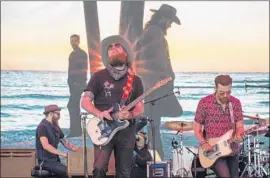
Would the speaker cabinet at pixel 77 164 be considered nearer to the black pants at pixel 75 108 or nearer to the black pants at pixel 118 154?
the black pants at pixel 75 108

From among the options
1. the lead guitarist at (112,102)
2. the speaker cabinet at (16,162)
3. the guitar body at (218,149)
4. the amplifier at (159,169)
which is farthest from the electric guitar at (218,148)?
the speaker cabinet at (16,162)

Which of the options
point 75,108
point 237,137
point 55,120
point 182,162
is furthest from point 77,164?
point 237,137

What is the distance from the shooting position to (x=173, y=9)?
339 inches

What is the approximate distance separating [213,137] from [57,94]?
3122 mm

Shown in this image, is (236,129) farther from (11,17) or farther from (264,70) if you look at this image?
(11,17)

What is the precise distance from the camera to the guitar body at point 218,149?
19.8 ft

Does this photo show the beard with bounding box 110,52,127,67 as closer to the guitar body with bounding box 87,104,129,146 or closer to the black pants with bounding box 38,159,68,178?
the guitar body with bounding box 87,104,129,146

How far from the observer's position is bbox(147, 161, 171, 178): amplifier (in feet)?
25.5

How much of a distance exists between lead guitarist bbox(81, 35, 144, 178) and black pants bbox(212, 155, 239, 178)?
81cm

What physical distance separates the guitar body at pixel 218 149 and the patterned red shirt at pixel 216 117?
39 millimetres

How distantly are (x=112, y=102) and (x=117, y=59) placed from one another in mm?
409

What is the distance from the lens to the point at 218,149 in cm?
605

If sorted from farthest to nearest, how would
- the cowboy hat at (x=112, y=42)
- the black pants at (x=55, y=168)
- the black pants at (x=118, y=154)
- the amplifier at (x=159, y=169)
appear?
the cowboy hat at (x=112, y=42) → the amplifier at (x=159, y=169) → the black pants at (x=55, y=168) → the black pants at (x=118, y=154)

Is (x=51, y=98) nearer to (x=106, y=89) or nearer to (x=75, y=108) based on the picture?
(x=75, y=108)
